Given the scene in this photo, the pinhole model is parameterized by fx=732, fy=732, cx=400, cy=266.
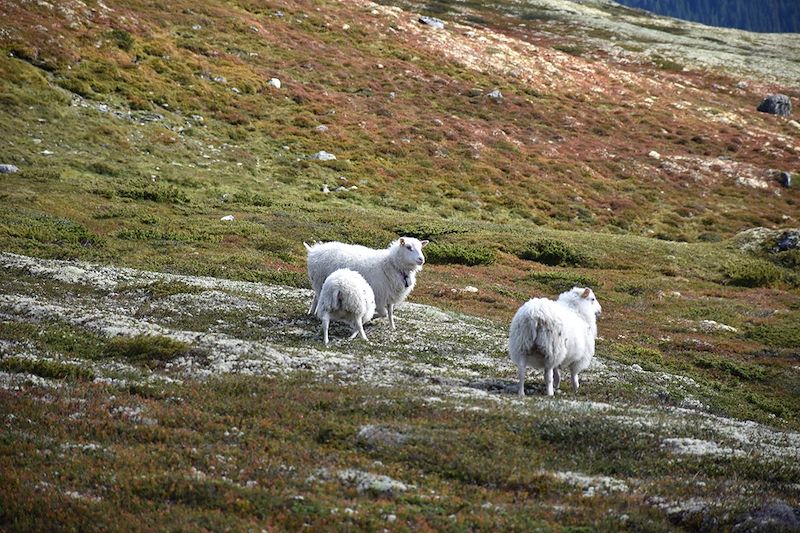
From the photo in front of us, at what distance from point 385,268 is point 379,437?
41.7ft

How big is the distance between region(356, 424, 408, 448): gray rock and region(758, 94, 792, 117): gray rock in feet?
373

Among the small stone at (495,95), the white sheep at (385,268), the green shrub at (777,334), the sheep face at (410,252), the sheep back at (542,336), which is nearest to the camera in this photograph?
the sheep back at (542,336)

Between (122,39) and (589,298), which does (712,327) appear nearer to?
(589,298)

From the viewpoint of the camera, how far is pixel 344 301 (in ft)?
71.2

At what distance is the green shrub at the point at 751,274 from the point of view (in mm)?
45344

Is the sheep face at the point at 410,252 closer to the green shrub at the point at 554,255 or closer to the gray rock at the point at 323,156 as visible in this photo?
the green shrub at the point at 554,255

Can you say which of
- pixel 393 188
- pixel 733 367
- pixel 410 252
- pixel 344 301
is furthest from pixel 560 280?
pixel 393 188

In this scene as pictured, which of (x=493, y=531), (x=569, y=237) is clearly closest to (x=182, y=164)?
(x=569, y=237)

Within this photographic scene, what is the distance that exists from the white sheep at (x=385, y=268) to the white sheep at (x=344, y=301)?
1.93 meters

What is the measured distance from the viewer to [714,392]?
23.3m

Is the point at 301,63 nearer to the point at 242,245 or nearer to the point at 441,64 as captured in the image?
the point at 441,64

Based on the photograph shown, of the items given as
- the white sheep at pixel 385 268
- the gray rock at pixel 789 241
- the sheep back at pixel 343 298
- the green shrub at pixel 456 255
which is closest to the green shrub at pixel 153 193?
the green shrub at pixel 456 255

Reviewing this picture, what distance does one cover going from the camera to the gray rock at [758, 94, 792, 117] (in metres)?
109

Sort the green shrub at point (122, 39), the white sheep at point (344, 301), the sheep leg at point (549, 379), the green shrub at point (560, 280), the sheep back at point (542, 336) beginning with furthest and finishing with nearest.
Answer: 1. the green shrub at point (122, 39)
2. the green shrub at point (560, 280)
3. the white sheep at point (344, 301)
4. the sheep leg at point (549, 379)
5. the sheep back at point (542, 336)
